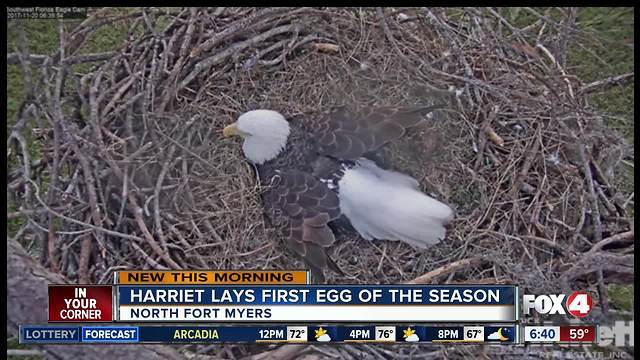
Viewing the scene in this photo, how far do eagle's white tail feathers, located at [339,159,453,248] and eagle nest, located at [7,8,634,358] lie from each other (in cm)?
3

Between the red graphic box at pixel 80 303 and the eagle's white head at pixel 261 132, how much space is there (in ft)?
1.61

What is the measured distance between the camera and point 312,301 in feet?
6.01

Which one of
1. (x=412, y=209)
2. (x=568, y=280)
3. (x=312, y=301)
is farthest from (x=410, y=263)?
(x=568, y=280)

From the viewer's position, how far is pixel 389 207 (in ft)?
5.87

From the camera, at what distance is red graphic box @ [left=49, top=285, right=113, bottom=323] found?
185 centimetres

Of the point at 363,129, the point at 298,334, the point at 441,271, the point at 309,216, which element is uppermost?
the point at 363,129

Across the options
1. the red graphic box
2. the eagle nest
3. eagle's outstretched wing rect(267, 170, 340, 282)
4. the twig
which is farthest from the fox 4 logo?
the red graphic box

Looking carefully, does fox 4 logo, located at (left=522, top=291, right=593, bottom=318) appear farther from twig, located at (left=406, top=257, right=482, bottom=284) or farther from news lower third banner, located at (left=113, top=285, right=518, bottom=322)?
twig, located at (left=406, top=257, right=482, bottom=284)

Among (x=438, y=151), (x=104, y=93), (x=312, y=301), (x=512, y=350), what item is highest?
(x=104, y=93)

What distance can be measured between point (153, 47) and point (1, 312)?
2.53 ft

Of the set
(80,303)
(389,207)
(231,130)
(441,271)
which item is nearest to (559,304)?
(441,271)

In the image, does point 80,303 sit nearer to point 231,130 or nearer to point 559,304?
point 231,130

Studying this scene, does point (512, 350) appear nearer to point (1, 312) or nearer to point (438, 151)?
point (438, 151)

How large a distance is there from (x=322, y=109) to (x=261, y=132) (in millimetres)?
172
